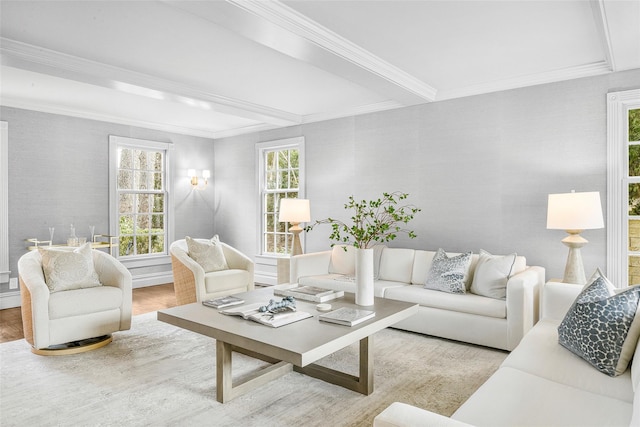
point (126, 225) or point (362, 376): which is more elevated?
point (126, 225)

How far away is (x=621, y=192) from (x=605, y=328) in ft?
7.48

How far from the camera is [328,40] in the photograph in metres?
3.05

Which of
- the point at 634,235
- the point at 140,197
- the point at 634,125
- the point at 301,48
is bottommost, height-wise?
the point at 634,235

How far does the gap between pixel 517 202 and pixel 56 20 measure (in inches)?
167

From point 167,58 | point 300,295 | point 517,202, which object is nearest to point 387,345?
point 300,295

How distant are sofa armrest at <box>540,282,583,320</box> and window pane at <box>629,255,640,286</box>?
146cm

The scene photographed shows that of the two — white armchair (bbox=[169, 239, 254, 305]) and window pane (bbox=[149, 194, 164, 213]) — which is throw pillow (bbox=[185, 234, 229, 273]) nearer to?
white armchair (bbox=[169, 239, 254, 305])

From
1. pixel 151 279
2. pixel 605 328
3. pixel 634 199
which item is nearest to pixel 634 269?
pixel 634 199

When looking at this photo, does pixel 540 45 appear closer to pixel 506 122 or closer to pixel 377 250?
pixel 506 122

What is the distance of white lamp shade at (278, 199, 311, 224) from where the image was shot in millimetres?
5375

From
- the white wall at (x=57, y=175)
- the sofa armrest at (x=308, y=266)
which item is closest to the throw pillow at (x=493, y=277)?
the sofa armrest at (x=308, y=266)

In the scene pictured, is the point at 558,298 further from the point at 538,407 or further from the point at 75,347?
the point at 75,347

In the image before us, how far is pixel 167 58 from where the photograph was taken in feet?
11.8

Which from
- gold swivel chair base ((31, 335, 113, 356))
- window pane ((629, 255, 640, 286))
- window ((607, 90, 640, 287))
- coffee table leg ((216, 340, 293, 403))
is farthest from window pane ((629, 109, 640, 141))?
gold swivel chair base ((31, 335, 113, 356))
